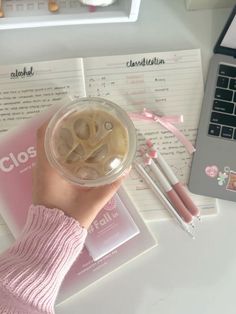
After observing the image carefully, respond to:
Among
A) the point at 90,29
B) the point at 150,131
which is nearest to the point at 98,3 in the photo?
the point at 90,29

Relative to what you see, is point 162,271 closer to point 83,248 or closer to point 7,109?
point 83,248

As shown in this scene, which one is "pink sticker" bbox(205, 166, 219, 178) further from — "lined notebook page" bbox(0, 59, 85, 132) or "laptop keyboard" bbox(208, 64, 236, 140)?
"lined notebook page" bbox(0, 59, 85, 132)

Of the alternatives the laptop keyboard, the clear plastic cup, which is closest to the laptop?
the laptop keyboard

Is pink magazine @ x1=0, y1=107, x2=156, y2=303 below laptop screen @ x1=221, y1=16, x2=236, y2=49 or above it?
below

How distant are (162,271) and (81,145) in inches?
7.9

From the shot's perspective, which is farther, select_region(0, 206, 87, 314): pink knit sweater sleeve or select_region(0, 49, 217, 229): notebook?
select_region(0, 49, 217, 229): notebook

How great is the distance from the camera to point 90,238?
59cm

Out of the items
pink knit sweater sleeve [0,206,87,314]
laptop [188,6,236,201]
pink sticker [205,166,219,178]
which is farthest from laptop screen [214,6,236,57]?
pink knit sweater sleeve [0,206,87,314]

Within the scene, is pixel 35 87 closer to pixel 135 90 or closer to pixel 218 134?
pixel 135 90

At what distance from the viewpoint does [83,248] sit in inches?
23.0

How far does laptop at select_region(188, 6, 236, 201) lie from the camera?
0.61 meters

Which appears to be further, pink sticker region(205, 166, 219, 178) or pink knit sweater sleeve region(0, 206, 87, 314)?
pink sticker region(205, 166, 219, 178)

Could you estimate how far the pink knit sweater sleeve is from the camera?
0.49m

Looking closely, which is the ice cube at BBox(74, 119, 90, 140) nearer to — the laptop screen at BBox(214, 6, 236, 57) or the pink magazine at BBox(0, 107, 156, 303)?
the pink magazine at BBox(0, 107, 156, 303)
